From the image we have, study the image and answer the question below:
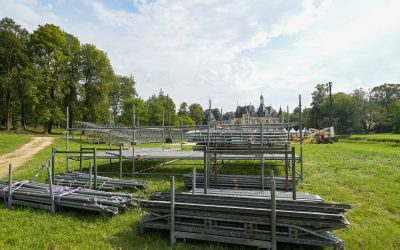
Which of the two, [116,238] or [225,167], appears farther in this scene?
[225,167]

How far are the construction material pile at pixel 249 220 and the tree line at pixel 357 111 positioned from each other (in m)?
65.0

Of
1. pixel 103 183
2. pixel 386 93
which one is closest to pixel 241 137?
pixel 103 183

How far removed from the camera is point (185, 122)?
7881 centimetres

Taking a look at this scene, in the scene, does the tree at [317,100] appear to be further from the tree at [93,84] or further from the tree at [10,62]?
the tree at [10,62]

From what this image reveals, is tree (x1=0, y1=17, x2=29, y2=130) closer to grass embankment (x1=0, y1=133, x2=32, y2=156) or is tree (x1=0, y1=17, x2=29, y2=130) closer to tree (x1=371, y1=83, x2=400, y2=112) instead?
grass embankment (x1=0, y1=133, x2=32, y2=156)

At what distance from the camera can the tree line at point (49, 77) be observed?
38.3 meters

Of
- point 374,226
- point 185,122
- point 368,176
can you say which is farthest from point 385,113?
point 374,226

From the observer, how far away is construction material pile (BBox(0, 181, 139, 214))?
7242 mm

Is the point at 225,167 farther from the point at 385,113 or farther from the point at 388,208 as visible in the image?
the point at 385,113

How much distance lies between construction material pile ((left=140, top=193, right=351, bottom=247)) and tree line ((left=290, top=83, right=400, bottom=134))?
65.0 m

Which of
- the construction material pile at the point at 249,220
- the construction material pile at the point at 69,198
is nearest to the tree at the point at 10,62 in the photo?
the construction material pile at the point at 69,198

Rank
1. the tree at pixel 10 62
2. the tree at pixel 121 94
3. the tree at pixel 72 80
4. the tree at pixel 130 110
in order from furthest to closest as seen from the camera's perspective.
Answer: the tree at pixel 121 94 → the tree at pixel 130 110 → the tree at pixel 72 80 → the tree at pixel 10 62

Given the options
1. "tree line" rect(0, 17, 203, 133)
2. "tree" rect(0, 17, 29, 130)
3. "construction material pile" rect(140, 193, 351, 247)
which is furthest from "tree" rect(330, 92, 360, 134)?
"construction material pile" rect(140, 193, 351, 247)

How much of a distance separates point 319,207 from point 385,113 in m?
86.5
